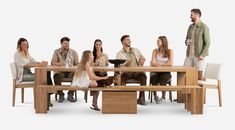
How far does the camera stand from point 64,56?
1138cm

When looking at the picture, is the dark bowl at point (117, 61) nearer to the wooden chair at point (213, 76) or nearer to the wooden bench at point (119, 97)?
the wooden bench at point (119, 97)

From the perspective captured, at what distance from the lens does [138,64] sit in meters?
11.3

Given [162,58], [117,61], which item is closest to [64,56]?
[117,61]

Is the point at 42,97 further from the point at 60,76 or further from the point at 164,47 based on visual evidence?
the point at 164,47

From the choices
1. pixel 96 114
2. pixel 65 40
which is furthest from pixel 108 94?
pixel 65 40

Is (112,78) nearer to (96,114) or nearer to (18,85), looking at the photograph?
(96,114)

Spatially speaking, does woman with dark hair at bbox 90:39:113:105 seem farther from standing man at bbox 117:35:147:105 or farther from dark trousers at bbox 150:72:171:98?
dark trousers at bbox 150:72:171:98

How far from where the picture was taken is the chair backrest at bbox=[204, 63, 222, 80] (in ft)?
36.2

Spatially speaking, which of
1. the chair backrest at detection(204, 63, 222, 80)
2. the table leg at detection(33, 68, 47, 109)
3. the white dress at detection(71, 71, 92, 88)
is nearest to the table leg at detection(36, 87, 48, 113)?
the table leg at detection(33, 68, 47, 109)

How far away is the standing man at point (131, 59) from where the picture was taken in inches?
434

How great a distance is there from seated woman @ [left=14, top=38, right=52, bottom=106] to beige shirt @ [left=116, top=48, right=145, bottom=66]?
1452 millimetres

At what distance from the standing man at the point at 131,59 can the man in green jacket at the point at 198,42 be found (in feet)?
3.19

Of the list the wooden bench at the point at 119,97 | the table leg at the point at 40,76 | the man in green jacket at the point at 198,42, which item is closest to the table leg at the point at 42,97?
the wooden bench at the point at 119,97

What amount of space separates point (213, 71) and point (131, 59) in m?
1.59
